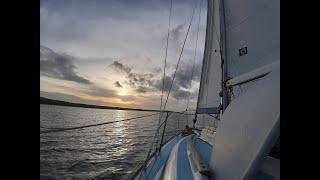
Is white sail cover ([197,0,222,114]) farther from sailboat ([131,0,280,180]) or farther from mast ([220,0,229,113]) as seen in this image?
mast ([220,0,229,113])

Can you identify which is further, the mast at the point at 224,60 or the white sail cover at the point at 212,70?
the white sail cover at the point at 212,70

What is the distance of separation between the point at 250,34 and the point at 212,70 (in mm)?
2510

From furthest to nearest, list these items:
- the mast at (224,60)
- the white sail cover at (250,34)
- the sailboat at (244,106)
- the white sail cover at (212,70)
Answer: the white sail cover at (212,70)
the mast at (224,60)
the white sail cover at (250,34)
the sailboat at (244,106)

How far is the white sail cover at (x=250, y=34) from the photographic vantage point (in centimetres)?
291

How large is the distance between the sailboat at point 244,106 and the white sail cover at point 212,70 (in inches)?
1.0

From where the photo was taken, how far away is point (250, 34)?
3395 mm

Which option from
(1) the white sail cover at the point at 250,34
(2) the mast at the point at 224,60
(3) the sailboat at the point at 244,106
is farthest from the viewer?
(2) the mast at the point at 224,60

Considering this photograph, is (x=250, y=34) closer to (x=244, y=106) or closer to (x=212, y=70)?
(x=244, y=106)

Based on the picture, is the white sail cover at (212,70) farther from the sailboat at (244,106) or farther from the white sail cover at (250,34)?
the white sail cover at (250,34)

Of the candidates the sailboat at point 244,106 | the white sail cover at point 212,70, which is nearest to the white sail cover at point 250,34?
the sailboat at point 244,106
